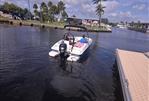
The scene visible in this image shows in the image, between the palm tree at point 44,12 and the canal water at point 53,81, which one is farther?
the palm tree at point 44,12

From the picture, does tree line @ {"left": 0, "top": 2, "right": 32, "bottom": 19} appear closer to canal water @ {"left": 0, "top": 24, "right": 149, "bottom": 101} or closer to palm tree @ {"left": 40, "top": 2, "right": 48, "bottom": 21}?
palm tree @ {"left": 40, "top": 2, "right": 48, "bottom": 21}

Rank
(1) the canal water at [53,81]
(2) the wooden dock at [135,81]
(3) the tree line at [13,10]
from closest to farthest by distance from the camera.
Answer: (2) the wooden dock at [135,81], (1) the canal water at [53,81], (3) the tree line at [13,10]

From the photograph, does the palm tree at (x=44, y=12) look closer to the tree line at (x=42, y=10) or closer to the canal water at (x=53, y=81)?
the tree line at (x=42, y=10)

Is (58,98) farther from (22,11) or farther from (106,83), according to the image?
(22,11)

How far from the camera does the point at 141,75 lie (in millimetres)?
11898

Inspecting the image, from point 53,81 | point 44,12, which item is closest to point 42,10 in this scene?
point 44,12

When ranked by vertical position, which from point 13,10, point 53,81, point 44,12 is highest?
point 13,10

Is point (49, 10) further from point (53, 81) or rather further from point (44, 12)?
point (53, 81)

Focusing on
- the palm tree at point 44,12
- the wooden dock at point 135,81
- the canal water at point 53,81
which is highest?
the palm tree at point 44,12

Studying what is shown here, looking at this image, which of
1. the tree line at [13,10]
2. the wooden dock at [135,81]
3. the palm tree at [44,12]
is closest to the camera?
the wooden dock at [135,81]

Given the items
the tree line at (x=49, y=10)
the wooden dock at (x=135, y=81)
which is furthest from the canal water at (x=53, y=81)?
the tree line at (x=49, y=10)

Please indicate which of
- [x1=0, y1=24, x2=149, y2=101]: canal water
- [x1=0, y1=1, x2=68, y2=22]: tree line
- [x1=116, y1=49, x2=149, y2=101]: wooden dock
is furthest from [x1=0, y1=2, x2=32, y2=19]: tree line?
[x1=116, y1=49, x2=149, y2=101]: wooden dock

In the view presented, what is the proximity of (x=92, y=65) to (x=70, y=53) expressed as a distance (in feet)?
7.44

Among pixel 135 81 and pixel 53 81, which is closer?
pixel 135 81
